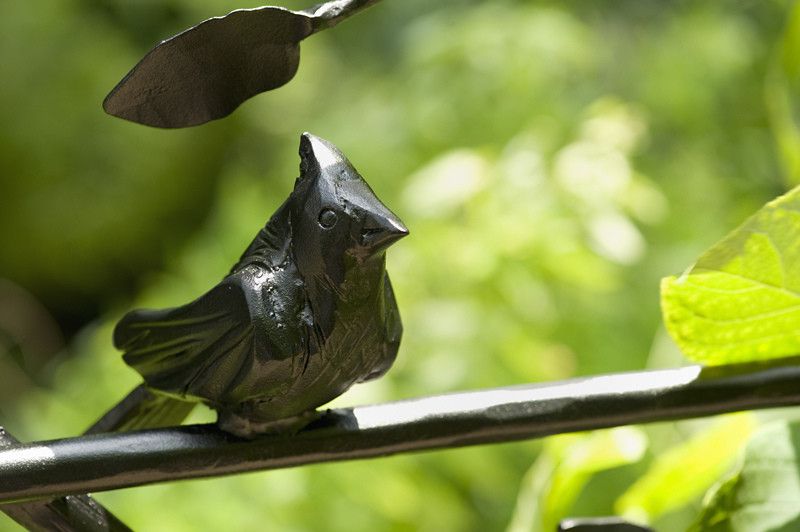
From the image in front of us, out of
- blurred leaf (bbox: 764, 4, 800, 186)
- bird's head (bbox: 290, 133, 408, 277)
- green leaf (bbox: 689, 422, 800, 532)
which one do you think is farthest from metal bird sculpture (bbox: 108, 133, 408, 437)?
blurred leaf (bbox: 764, 4, 800, 186)

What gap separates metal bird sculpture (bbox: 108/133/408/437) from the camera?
0.21 metres

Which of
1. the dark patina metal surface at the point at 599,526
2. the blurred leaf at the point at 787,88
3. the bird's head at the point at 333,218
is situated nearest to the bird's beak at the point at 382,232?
the bird's head at the point at 333,218

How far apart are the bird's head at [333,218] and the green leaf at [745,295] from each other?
0.09m

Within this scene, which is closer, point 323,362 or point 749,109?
point 323,362

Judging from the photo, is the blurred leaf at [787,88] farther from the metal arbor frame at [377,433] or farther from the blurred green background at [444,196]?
the metal arbor frame at [377,433]

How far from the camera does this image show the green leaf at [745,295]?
0.26m

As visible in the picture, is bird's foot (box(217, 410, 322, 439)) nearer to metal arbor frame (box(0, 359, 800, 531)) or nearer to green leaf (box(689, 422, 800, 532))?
metal arbor frame (box(0, 359, 800, 531))

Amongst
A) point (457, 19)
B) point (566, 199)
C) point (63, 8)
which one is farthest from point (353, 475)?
point (63, 8)

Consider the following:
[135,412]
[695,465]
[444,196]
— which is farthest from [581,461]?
[444,196]

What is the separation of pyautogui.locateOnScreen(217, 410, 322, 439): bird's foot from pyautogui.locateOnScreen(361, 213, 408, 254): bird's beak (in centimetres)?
5

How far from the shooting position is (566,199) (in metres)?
0.90

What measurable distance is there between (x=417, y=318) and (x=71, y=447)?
65 centimetres

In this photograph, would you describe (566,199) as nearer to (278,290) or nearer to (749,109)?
(749,109)

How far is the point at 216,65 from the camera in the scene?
0.22 meters
